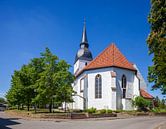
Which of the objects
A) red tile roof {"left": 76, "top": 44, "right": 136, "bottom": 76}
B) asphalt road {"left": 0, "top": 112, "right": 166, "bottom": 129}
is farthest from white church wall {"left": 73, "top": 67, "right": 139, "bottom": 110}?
asphalt road {"left": 0, "top": 112, "right": 166, "bottom": 129}

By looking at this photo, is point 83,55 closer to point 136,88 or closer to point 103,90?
point 136,88

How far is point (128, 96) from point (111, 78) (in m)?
5.08

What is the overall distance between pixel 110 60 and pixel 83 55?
24944mm

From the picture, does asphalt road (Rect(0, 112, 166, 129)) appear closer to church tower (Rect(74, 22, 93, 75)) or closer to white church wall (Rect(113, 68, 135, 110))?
white church wall (Rect(113, 68, 135, 110))

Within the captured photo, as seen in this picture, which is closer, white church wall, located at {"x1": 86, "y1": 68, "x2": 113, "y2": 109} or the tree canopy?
the tree canopy

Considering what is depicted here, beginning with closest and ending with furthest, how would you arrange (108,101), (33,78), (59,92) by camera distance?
(59,92), (33,78), (108,101)

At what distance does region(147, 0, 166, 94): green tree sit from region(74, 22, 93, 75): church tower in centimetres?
4964

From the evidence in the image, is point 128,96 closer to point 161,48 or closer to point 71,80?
point 71,80

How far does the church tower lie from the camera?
7075 cm

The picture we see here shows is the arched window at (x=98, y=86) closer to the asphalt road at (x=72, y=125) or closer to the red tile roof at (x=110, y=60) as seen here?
the red tile roof at (x=110, y=60)

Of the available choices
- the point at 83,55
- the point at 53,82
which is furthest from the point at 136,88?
the point at 83,55

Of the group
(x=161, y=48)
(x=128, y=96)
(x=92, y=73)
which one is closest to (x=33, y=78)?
(x=92, y=73)

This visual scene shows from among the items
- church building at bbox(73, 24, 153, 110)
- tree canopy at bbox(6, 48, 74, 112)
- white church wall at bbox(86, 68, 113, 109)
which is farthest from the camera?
church building at bbox(73, 24, 153, 110)

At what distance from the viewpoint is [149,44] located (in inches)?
797
